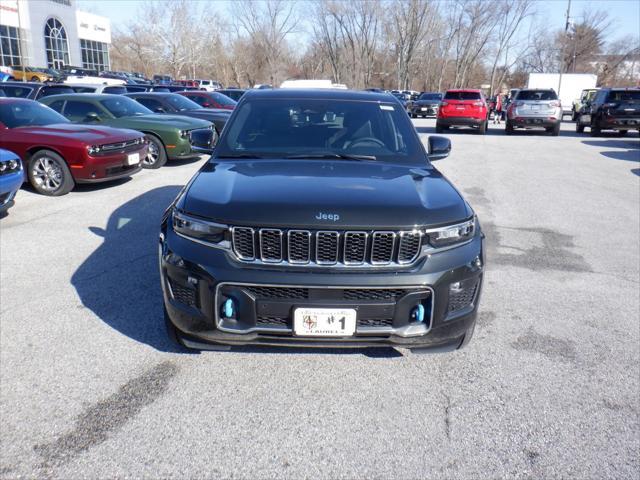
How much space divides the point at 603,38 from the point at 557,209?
248 ft

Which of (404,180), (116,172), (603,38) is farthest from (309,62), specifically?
(404,180)

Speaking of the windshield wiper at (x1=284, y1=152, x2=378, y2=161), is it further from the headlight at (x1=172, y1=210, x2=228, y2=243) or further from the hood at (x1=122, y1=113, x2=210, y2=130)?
the hood at (x1=122, y1=113, x2=210, y2=130)

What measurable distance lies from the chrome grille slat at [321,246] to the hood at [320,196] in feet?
0.14

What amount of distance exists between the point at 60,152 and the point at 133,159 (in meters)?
1.16

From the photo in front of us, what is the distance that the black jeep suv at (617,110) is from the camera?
61.7 ft

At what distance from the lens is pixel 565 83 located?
3956cm

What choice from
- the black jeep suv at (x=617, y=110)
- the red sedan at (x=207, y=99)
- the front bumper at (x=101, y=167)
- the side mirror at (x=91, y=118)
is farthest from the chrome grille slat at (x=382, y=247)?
the black jeep suv at (x=617, y=110)

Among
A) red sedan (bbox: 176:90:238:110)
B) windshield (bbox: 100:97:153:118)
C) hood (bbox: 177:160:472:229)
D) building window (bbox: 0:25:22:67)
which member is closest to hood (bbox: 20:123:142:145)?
windshield (bbox: 100:97:153:118)

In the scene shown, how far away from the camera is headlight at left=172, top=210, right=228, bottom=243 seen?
2.77 m

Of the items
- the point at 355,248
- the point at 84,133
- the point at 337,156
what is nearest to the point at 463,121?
the point at 84,133

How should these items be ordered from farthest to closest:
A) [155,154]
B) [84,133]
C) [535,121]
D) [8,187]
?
[535,121], [155,154], [84,133], [8,187]

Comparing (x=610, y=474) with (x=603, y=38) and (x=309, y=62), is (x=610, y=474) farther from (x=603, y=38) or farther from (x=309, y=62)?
(x=603, y=38)

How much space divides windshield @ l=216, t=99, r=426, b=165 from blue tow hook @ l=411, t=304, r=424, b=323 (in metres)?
1.43

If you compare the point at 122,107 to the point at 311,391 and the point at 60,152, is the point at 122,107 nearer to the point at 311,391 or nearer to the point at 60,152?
the point at 60,152
